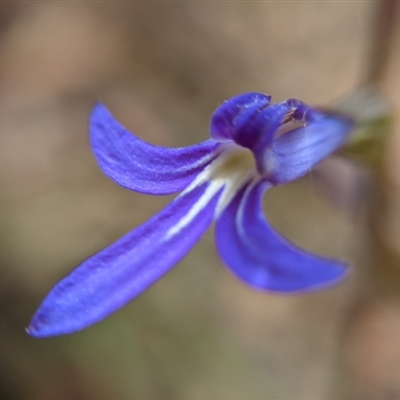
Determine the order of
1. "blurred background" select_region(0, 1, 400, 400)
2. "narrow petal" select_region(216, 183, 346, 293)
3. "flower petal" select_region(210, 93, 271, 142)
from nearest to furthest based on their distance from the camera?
"narrow petal" select_region(216, 183, 346, 293)
"flower petal" select_region(210, 93, 271, 142)
"blurred background" select_region(0, 1, 400, 400)

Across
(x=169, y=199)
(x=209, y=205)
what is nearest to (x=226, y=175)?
(x=209, y=205)

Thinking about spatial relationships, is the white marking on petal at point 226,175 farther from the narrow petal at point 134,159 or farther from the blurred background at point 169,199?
the blurred background at point 169,199

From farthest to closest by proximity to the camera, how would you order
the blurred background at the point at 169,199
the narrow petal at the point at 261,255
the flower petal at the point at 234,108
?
the blurred background at the point at 169,199
the flower petal at the point at 234,108
the narrow petal at the point at 261,255

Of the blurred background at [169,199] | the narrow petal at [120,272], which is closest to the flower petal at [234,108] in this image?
the narrow petal at [120,272]

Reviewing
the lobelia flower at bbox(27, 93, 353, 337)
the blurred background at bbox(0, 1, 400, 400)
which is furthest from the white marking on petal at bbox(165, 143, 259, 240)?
the blurred background at bbox(0, 1, 400, 400)

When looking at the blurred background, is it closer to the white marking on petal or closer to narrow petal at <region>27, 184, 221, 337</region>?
the white marking on petal
